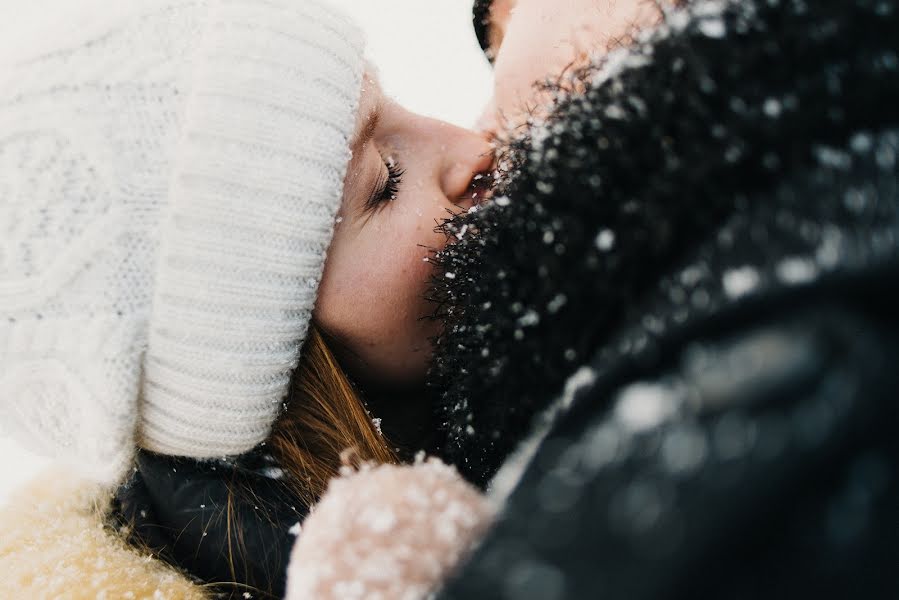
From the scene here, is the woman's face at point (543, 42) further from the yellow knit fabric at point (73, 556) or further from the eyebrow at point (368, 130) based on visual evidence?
the yellow knit fabric at point (73, 556)

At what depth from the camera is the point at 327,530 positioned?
42 cm

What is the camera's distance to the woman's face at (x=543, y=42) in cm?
73

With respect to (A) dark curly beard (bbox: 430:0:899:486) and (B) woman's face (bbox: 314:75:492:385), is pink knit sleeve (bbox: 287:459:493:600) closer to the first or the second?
(A) dark curly beard (bbox: 430:0:899:486)

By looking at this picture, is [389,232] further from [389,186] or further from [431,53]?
[431,53]

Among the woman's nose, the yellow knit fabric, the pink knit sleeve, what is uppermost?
the woman's nose

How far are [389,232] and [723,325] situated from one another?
53 cm

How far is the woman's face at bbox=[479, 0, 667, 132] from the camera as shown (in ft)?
2.38

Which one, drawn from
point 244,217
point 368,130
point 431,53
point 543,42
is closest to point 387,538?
point 244,217

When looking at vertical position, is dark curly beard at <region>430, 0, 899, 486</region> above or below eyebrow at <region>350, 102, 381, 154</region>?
above

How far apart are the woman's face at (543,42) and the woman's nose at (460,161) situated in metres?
0.04

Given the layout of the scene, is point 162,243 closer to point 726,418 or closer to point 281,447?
point 281,447

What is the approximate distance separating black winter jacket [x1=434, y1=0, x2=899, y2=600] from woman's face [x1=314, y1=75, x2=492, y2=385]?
38 centimetres

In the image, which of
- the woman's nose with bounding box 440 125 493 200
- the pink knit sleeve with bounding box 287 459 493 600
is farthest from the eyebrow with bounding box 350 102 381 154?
the pink knit sleeve with bounding box 287 459 493 600

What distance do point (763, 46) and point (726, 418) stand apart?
0.23m
